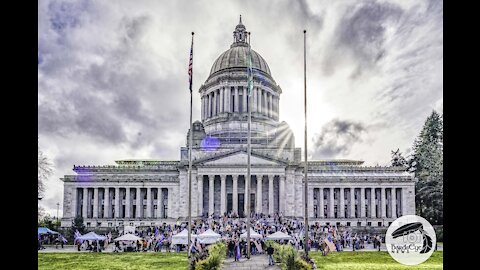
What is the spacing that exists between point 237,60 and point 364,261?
60.3 m

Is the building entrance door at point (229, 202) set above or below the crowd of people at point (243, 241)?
above

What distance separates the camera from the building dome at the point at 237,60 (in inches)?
3469

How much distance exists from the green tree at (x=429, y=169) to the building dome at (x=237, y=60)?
101 feet

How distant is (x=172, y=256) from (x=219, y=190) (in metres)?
36.2

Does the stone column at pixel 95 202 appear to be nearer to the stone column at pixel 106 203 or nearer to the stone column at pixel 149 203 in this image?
the stone column at pixel 106 203

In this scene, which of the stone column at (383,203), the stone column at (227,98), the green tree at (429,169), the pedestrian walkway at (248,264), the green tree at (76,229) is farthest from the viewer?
the stone column at (227,98)

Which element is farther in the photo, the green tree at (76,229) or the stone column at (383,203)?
the stone column at (383,203)

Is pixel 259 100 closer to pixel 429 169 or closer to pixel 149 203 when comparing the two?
pixel 149 203

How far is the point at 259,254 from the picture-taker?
37656mm

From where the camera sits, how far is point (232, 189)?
72.0 meters

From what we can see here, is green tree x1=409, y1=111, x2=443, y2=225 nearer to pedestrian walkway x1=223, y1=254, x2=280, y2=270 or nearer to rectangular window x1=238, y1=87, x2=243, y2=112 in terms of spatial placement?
rectangular window x1=238, y1=87, x2=243, y2=112

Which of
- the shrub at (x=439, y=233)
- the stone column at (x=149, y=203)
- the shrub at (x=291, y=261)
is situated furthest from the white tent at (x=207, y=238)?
the stone column at (x=149, y=203)
